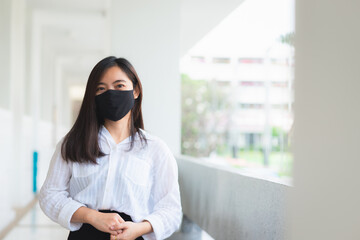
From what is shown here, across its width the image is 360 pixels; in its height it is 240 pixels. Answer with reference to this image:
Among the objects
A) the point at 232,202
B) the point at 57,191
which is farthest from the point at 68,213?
the point at 232,202

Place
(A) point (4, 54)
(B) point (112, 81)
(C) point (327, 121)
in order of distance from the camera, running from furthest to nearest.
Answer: (A) point (4, 54)
(B) point (112, 81)
(C) point (327, 121)

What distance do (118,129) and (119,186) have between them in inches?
10.2

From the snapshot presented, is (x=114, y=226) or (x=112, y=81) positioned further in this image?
(x=112, y=81)

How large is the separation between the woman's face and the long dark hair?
0.05 ft

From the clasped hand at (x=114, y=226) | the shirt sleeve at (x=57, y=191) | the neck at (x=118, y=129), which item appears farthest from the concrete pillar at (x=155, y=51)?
the clasped hand at (x=114, y=226)

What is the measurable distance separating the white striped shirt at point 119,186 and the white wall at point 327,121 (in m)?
0.85

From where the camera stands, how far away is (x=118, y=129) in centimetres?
201

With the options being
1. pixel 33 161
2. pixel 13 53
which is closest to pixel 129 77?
pixel 13 53

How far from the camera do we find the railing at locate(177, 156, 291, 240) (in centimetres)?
195

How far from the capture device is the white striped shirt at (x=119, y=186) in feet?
6.10

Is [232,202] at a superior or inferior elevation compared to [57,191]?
inferior

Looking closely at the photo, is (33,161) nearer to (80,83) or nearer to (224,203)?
(224,203)

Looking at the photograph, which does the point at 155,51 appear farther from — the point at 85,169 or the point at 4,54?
the point at 85,169

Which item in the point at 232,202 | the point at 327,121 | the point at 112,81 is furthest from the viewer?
the point at 232,202
